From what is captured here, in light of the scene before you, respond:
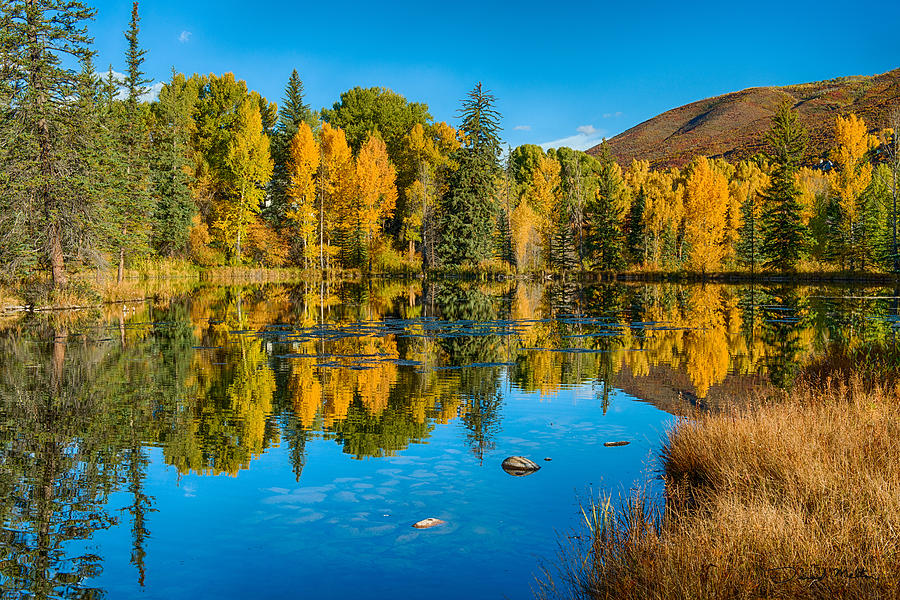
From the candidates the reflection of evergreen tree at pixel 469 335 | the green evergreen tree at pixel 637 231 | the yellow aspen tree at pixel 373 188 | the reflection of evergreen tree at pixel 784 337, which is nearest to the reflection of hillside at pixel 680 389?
the reflection of evergreen tree at pixel 784 337

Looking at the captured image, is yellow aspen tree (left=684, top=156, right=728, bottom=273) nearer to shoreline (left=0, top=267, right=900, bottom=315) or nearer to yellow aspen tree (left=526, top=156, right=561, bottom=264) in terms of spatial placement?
shoreline (left=0, top=267, right=900, bottom=315)

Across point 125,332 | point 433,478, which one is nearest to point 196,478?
point 433,478

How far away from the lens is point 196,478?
8117 mm

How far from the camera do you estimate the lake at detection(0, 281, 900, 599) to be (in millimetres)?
5867

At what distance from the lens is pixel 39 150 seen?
27.9m

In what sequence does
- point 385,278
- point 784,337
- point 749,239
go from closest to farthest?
point 784,337 → point 749,239 → point 385,278

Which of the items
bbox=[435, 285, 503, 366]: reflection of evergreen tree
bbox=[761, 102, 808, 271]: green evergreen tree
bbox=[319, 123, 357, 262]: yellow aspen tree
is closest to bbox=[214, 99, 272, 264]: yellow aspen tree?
bbox=[319, 123, 357, 262]: yellow aspen tree

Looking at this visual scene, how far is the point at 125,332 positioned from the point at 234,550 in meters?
17.4

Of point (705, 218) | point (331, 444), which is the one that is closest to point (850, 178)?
point (705, 218)

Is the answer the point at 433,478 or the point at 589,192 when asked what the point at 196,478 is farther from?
the point at 589,192

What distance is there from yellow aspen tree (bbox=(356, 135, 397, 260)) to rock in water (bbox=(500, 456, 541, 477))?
53.3 m

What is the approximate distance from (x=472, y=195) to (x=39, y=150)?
38.4 meters

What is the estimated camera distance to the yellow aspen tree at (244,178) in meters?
57.5

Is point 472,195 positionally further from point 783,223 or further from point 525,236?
point 783,223
